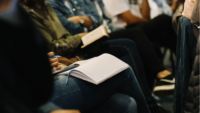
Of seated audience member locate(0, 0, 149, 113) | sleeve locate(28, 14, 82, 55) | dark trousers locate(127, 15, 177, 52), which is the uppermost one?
seated audience member locate(0, 0, 149, 113)

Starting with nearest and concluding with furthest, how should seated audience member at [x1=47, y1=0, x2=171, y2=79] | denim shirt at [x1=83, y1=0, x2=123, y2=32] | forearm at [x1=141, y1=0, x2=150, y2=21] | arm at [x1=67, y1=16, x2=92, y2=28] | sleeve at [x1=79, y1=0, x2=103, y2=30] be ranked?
seated audience member at [x1=47, y1=0, x2=171, y2=79], arm at [x1=67, y1=16, x2=92, y2=28], sleeve at [x1=79, y1=0, x2=103, y2=30], denim shirt at [x1=83, y1=0, x2=123, y2=32], forearm at [x1=141, y1=0, x2=150, y2=21]

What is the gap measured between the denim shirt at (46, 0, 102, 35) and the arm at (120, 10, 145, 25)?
23 centimetres

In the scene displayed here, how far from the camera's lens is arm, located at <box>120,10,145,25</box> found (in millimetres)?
1902

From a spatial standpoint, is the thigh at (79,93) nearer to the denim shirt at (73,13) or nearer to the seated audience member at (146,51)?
the seated audience member at (146,51)

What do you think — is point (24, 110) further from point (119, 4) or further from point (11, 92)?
point (119, 4)

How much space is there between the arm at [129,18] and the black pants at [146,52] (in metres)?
0.39

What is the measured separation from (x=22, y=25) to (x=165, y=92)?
1335 millimetres

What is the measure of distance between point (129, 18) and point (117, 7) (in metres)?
0.15

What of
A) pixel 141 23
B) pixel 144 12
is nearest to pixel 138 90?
pixel 141 23

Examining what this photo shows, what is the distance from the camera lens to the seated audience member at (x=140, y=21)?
6.22 feet

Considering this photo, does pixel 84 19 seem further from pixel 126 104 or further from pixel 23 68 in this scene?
pixel 23 68

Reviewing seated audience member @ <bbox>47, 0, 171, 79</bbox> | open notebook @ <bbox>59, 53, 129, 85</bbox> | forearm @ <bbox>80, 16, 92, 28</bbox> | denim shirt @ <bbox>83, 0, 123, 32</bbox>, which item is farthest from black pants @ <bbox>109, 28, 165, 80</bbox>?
open notebook @ <bbox>59, 53, 129, 85</bbox>

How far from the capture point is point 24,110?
1.33 ft

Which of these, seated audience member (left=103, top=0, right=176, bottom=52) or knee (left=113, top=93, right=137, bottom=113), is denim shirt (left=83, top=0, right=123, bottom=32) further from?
knee (left=113, top=93, right=137, bottom=113)
